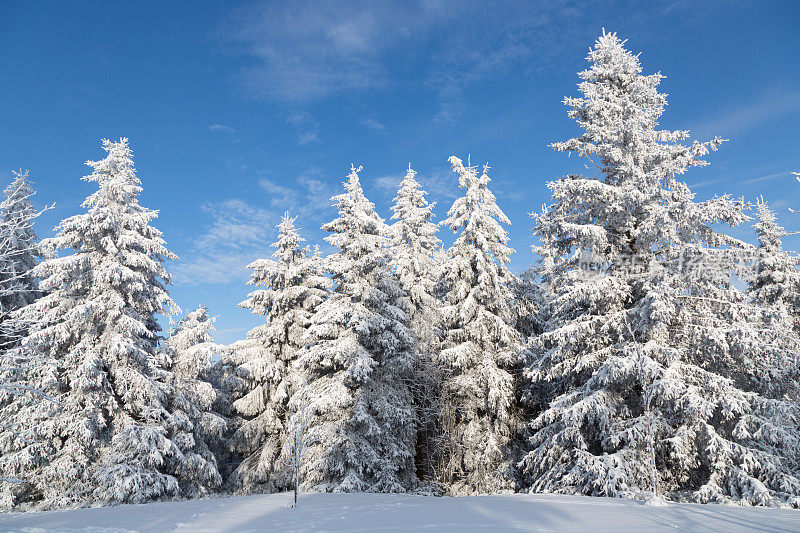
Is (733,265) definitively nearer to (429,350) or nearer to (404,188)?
(429,350)

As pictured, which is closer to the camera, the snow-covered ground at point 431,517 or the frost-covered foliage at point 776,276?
the snow-covered ground at point 431,517

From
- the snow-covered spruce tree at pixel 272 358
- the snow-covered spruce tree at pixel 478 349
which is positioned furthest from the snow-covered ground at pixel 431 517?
the snow-covered spruce tree at pixel 272 358

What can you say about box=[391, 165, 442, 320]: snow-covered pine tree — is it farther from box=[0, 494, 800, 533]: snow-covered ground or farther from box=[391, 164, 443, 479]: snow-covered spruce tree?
box=[0, 494, 800, 533]: snow-covered ground

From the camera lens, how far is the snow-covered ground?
6855 millimetres

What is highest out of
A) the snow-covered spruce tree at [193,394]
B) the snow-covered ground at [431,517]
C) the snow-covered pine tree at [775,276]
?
the snow-covered pine tree at [775,276]

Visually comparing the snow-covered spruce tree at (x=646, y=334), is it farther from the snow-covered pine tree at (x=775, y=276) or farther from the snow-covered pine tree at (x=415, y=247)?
the snow-covered pine tree at (x=415, y=247)

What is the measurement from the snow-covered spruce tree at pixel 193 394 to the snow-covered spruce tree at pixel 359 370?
3587mm

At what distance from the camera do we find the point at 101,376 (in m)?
15.8

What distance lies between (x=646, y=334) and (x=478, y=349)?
597cm

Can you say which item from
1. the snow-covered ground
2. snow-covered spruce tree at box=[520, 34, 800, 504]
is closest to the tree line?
snow-covered spruce tree at box=[520, 34, 800, 504]

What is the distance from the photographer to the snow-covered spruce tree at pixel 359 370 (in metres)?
16.7

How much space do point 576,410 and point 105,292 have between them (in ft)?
53.4

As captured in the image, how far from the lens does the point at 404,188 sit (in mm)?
25516

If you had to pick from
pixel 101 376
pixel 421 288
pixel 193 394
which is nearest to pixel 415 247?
pixel 421 288
